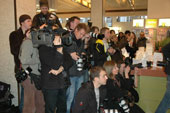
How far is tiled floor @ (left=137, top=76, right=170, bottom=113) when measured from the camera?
3129mm

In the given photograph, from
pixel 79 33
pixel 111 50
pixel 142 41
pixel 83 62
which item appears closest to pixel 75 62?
pixel 83 62

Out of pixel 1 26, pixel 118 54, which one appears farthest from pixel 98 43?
pixel 1 26

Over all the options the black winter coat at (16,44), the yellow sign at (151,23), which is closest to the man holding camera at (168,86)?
the black winter coat at (16,44)

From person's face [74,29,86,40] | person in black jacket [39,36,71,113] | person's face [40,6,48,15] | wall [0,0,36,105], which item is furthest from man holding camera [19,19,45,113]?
wall [0,0,36,105]

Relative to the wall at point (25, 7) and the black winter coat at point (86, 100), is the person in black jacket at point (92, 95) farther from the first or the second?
the wall at point (25, 7)

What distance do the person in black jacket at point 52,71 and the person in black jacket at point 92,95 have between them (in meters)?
0.31

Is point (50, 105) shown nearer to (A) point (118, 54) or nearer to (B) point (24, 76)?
(B) point (24, 76)

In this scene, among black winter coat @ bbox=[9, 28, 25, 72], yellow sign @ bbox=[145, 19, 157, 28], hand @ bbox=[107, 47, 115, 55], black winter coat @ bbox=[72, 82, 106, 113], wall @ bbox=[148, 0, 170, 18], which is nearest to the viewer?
black winter coat @ bbox=[72, 82, 106, 113]

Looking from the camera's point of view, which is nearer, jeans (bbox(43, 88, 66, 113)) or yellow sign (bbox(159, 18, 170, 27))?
jeans (bbox(43, 88, 66, 113))

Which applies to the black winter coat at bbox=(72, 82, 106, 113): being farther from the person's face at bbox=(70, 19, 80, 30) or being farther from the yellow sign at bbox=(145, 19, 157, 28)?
the yellow sign at bbox=(145, 19, 157, 28)

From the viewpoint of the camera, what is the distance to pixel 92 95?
2.10m

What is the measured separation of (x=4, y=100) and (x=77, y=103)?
1.57 meters

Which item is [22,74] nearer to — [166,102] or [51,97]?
[51,97]

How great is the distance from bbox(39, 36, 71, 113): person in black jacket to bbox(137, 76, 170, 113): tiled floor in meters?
1.54
